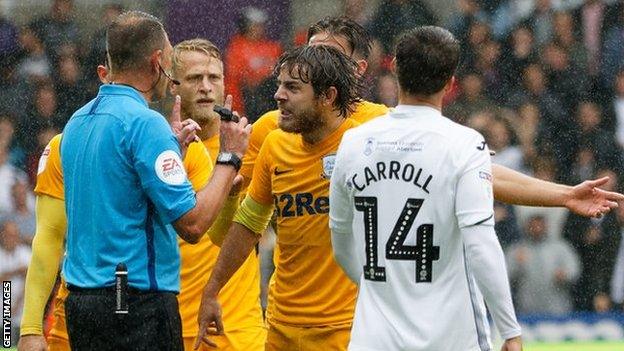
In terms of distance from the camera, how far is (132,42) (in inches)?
240

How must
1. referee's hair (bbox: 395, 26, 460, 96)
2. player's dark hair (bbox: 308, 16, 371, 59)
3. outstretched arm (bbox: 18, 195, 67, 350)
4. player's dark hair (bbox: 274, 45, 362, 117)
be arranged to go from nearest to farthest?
referee's hair (bbox: 395, 26, 460, 96) → player's dark hair (bbox: 274, 45, 362, 117) → outstretched arm (bbox: 18, 195, 67, 350) → player's dark hair (bbox: 308, 16, 371, 59)

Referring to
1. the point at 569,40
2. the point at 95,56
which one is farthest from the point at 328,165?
the point at 569,40

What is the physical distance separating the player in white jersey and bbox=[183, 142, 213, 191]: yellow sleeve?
1.70 meters

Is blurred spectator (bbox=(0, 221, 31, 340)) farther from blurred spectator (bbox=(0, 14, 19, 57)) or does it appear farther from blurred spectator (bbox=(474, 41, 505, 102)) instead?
blurred spectator (bbox=(474, 41, 505, 102))

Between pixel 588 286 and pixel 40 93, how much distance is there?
5.52 meters

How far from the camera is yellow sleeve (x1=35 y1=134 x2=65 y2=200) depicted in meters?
7.07

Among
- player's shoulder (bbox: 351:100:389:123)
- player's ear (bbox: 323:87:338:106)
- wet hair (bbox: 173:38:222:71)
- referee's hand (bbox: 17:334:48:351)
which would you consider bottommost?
referee's hand (bbox: 17:334:48:351)

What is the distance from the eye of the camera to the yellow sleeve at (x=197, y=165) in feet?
24.2

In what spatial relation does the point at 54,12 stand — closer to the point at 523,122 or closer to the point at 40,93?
the point at 40,93

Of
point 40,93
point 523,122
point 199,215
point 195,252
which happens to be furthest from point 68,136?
point 523,122

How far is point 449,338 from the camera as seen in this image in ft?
A: 18.5

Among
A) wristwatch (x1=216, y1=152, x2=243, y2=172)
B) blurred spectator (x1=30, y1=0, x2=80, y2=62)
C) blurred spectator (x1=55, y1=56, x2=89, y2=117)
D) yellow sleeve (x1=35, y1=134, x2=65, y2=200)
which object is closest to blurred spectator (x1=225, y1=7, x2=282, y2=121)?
blurred spectator (x1=55, y1=56, x2=89, y2=117)

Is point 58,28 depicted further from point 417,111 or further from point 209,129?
point 417,111

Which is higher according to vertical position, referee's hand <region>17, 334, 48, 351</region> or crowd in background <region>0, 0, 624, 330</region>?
crowd in background <region>0, 0, 624, 330</region>
